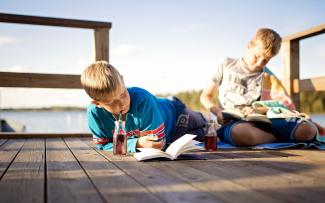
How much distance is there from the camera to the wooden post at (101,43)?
12.1 feet

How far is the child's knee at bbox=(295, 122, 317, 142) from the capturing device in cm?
265

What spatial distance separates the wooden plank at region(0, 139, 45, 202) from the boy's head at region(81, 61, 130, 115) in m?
0.47

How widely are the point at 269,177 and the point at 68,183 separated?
2.61 feet

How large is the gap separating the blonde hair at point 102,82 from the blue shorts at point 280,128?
3.84 ft

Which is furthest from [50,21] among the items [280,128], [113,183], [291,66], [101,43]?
[113,183]

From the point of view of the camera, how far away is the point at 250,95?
303 cm

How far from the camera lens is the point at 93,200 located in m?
1.08

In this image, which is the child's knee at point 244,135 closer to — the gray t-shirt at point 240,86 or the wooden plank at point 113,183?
the gray t-shirt at point 240,86

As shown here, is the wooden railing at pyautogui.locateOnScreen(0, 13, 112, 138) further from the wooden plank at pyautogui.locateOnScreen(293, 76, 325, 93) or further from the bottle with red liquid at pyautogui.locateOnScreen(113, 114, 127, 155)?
the wooden plank at pyautogui.locateOnScreen(293, 76, 325, 93)

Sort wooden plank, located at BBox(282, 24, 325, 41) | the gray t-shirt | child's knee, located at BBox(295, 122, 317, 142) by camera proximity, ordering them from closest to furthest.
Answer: child's knee, located at BBox(295, 122, 317, 142)
the gray t-shirt
wooden plank, located at BBox(282, 24, 325, 41)

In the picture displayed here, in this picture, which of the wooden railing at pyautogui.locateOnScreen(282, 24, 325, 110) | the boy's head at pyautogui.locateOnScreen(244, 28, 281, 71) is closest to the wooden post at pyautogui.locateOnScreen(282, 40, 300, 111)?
the wooden railing at pyautogui.locateOnScreen(282, 24, 325, 110)

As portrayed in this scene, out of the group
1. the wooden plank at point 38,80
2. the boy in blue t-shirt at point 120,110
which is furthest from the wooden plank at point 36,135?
the boy in blue t-shirt at point 120,110

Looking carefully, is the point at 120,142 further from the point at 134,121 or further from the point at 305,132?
the point at 305,132

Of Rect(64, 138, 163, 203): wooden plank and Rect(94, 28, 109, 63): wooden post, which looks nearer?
Rect(64, 138, 163, 203): wooden plank
